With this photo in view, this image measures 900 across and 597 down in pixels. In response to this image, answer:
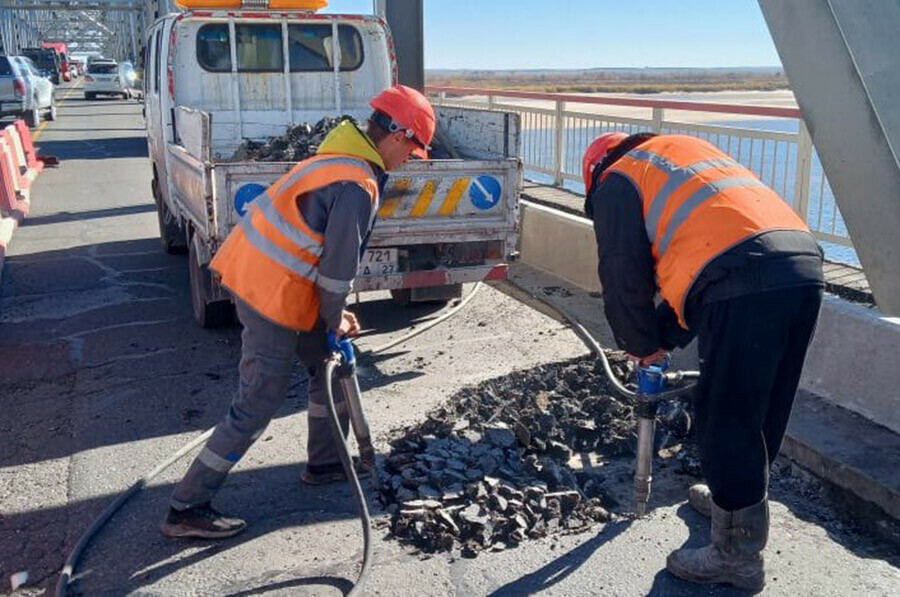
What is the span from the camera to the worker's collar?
12.3 ft

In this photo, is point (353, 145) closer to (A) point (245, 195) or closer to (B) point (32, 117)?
(A) point (245, 195)

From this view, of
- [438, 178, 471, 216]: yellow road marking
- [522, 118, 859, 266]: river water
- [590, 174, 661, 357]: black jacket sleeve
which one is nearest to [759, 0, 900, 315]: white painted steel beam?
[522, 118, 859, 266]: river water

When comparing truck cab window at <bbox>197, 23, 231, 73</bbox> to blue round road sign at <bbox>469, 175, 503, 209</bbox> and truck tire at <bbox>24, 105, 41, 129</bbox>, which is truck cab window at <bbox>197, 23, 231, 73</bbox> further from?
truck tire at <bbox>24, 105, 41, 129</bbox>

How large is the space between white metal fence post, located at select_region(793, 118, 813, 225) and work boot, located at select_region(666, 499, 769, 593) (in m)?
3.71

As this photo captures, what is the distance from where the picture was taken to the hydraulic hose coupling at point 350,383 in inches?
155

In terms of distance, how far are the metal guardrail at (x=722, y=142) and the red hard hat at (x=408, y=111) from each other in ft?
10.9

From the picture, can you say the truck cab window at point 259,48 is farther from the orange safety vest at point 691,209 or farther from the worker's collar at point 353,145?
the orange safety vest at point 691,209

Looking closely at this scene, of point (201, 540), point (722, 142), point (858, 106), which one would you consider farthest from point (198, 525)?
point (722, 142)

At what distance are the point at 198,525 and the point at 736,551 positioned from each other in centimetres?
225

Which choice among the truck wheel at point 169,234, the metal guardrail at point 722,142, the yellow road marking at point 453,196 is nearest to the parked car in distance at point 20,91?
the truck wheel at point 169,234

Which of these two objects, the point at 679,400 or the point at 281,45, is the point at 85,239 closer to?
the point at 281,45

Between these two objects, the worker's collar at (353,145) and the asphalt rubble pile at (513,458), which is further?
the asphalt rubble pile at (513,458)

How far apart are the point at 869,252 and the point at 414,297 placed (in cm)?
321

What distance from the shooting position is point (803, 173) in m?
6.61
